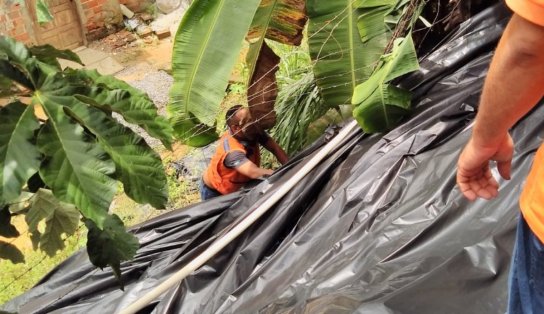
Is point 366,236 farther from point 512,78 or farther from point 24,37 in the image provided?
point 24,37

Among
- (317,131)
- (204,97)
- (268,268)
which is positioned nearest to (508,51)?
(268,268)

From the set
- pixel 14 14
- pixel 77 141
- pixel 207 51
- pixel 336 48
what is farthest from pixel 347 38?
pixel 14 14

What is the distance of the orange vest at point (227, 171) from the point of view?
2.63m

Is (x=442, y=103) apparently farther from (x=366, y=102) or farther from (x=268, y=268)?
(x=268, y=268)

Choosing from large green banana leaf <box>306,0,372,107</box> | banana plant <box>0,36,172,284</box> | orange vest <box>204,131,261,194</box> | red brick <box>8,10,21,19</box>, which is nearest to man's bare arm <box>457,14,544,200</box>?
banana plant <box>0,36,172,284</box>

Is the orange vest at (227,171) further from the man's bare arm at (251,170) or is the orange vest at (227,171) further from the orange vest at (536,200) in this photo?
the orange vest at (536,200)

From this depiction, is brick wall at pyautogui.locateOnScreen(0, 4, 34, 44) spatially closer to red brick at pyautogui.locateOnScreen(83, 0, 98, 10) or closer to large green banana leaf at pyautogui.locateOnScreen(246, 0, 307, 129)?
red brick at pyautogui.locateOnScreen(83, 0, 98, 10)

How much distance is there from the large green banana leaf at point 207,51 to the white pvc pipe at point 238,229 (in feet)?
1.17

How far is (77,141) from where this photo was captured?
85 cm

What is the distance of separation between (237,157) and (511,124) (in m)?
1.77

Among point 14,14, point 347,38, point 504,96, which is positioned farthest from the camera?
point 14,14

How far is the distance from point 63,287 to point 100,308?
1.02ft

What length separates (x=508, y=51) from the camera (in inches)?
29.9

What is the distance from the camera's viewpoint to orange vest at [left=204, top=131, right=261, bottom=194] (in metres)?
2.63
